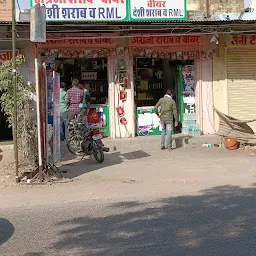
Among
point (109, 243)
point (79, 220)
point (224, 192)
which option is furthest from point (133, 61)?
point (109, 243)

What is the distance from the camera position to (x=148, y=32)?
14.2m

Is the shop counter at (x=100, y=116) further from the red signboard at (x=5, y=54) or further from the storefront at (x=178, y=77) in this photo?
the red signboard at (x=5, y=54)

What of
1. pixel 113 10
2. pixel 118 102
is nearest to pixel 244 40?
pixel 118 102

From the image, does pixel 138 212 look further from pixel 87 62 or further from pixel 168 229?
pixel 87 62

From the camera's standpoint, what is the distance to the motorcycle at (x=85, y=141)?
11.0m

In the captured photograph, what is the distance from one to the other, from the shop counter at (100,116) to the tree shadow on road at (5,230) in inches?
313

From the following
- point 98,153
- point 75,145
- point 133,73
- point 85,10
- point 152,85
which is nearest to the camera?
point 98,153

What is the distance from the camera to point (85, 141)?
11172mm

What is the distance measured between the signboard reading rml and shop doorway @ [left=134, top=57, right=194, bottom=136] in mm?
2262

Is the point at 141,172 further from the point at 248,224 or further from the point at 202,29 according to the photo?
the point at 202,29

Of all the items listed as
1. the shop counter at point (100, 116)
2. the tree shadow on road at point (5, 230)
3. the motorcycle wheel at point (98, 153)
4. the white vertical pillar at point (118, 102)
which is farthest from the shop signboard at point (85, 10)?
the tree shadow on road at point (5, 230)

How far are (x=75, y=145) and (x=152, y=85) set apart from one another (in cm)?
463

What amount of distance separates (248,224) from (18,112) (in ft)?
18.9

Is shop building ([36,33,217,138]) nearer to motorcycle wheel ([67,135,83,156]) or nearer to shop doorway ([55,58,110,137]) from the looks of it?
shop doorway ([55,58,110,137])
